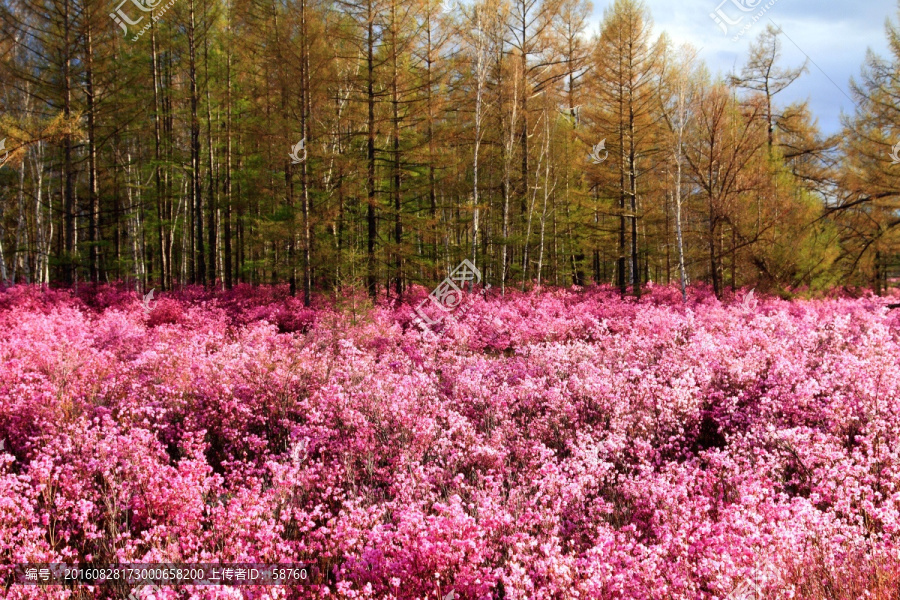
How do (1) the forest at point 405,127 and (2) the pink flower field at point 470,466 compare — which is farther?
(1) the forest at point 405,127

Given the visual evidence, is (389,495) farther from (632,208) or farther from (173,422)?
(632,208)

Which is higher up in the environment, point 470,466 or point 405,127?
point 405,127

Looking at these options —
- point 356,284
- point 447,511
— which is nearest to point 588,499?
point 447,511

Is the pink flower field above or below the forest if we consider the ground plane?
below

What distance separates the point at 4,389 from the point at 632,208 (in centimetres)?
1892

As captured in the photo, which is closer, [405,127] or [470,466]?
[470,466]

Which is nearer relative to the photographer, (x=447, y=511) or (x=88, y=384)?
(x=447, y=511)

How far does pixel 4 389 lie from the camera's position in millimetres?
6098

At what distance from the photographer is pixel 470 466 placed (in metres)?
4.93

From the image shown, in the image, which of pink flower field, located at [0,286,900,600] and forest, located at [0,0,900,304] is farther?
forest, located at [0,0,900,304]

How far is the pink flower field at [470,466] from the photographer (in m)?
2.94

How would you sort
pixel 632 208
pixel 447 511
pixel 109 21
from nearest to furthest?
pixel 447 511 < pixel 109 21 < pixel 632 208

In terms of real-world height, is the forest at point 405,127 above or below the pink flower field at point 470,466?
above

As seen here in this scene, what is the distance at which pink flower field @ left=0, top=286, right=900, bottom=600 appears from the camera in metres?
2.94
